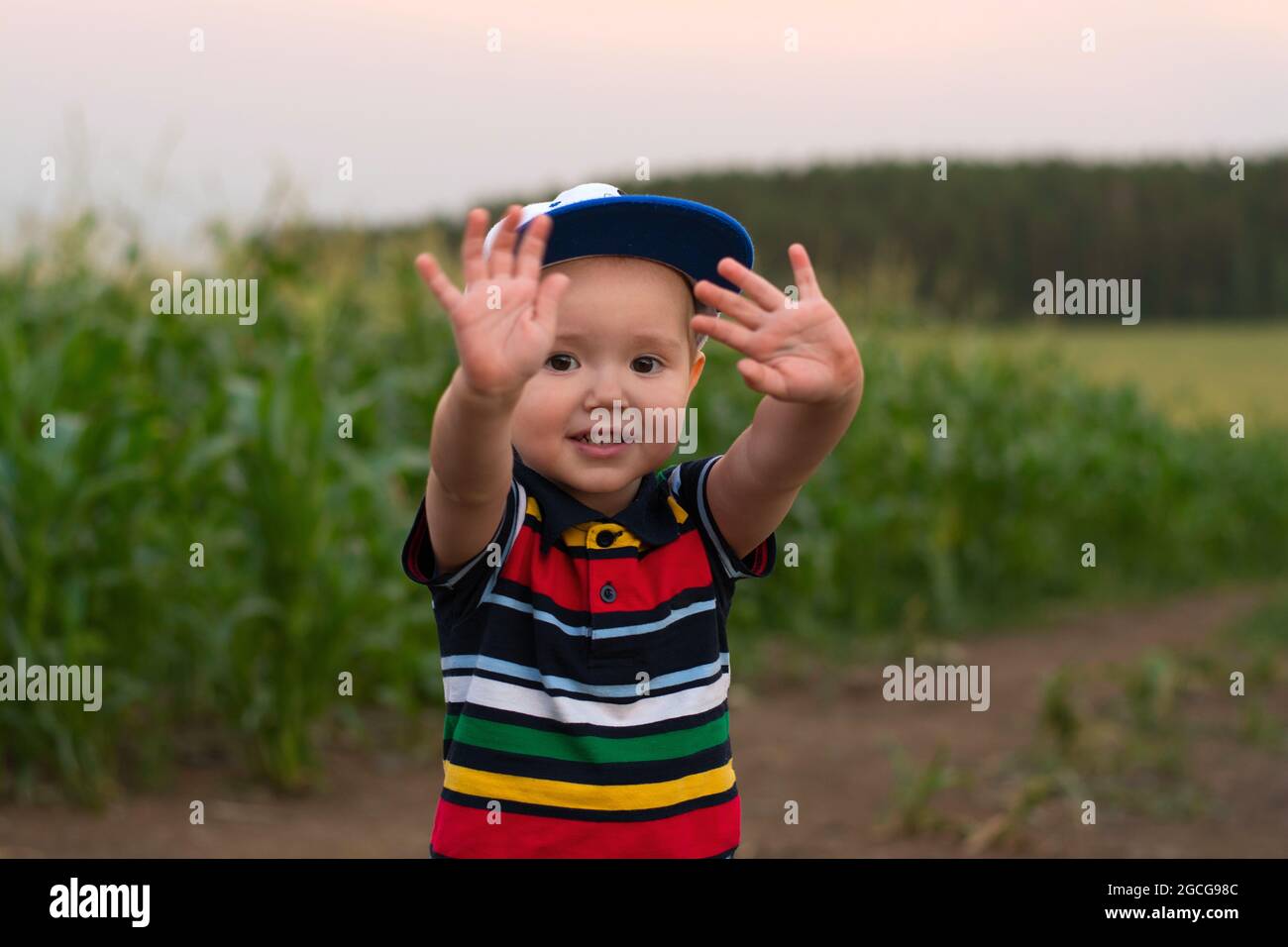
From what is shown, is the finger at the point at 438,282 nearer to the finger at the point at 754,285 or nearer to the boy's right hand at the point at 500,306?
the boy's right hand at the point at 500,306

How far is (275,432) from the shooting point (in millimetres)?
4363

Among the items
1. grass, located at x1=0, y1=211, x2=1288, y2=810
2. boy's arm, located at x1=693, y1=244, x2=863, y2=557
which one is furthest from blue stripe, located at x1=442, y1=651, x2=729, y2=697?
grass, located at x1=0, y1=211, x2=1288, y2=810

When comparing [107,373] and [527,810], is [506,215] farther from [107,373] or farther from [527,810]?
[107,373]

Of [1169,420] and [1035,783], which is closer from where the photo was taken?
[1035,783]

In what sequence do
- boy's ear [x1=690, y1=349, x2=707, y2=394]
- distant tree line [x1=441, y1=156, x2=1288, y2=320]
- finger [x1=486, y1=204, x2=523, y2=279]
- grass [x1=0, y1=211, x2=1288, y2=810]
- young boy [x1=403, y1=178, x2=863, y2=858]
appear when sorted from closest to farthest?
1. finger [x1=486, y1=204, x2=523, y2=279]
2. young boy [x1=403, y1=178, x2=863, y2=858]
3. boy's ear [x1=690, y1=349, x2=707, y2=394]
4. grass [x1=0, y1=211, x2=1288, y2=810]
5. distant tree line [x1=441, y1=156, x2=1288, y2=320]

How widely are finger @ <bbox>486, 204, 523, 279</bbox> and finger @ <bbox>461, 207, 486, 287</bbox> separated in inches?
0.6

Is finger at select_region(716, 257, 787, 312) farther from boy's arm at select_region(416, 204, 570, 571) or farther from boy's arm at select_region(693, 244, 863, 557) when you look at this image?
boy's arm at select_region(416, 204, 570, 571)

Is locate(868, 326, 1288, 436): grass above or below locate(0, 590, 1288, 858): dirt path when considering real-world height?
above

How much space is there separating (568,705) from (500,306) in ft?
1.53

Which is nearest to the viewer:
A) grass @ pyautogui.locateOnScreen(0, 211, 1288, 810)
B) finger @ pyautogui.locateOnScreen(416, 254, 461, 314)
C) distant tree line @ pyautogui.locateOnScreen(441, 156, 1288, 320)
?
finger @ pyautogui.locateOnScreen(416, 254, 461, 314)

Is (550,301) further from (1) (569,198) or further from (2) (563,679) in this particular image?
(2) (563,679)

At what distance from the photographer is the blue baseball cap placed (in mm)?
1496

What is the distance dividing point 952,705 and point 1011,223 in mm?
16773
